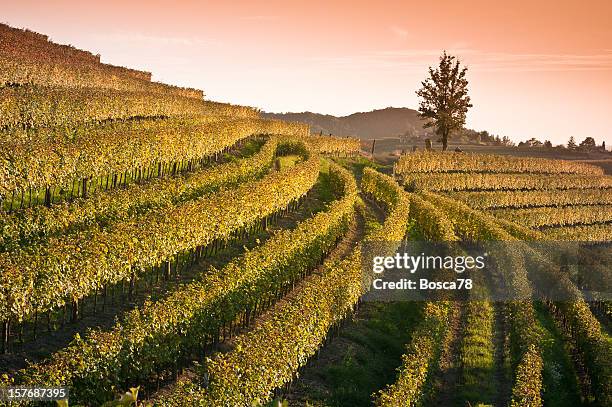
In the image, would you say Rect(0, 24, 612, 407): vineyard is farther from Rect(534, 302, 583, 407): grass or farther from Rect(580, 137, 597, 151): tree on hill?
Rect(580, 137, 597, 151): tree on hill

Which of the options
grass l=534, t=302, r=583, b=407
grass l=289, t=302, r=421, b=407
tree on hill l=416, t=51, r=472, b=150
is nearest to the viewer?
grass l=289, t=302, r=421, b=407

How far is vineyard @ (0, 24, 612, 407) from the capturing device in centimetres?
2280

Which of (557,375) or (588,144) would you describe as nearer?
(557,375)

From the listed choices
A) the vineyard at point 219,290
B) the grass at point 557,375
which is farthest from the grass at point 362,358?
the grass at point 557,375

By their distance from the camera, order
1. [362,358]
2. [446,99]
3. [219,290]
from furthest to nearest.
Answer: [446,99] → [362,358] → [219,290]

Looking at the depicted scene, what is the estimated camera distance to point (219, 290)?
1062 inches

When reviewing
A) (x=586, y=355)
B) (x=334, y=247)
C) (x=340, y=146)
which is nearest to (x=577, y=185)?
(x=340, y=146)

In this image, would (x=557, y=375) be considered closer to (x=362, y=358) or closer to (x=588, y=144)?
(x=362, y=358)

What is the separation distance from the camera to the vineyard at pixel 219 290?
2280cm

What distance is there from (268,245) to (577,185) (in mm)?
72248

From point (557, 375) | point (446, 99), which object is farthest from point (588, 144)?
point (557, 375)

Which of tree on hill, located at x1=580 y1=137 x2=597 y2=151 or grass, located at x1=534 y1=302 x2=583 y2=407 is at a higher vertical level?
tree on hill, located at x1=580 y1=137 x2=597 y2=151

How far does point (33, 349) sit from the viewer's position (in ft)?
78.6

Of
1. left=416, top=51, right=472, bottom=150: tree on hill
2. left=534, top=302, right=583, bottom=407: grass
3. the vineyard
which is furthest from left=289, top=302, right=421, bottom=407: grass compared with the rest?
left=416, top=51, right=472, bottom=150: tree on hill
